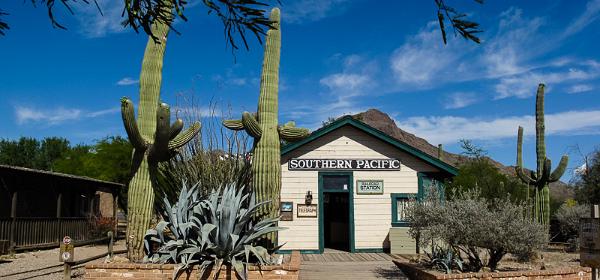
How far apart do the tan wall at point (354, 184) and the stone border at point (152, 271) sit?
734 centimetres

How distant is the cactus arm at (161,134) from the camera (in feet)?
30.1

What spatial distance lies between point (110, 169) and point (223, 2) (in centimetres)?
3160

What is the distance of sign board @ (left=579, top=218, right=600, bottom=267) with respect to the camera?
747 cm

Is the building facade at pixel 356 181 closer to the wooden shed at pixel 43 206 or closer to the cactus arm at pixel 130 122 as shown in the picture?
the cactus arm at pixel 130 122

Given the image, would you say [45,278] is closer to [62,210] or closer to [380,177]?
[380,177]

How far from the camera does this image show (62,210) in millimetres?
23953

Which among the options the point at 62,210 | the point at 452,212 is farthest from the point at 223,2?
the point at 62,210

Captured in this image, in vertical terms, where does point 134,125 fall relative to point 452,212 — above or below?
above

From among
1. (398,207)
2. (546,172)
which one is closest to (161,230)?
(398,207)

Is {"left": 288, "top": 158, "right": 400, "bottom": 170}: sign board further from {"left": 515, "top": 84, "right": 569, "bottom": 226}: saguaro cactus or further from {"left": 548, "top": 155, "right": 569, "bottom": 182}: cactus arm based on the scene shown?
{"left": 548, "top": 155, "right": 569, "bottom": 182}: cactus arm

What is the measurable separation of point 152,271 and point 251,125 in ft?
10.6

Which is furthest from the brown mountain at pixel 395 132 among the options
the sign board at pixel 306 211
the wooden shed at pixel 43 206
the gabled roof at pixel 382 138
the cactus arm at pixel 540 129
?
the sign board at pixel 306 211

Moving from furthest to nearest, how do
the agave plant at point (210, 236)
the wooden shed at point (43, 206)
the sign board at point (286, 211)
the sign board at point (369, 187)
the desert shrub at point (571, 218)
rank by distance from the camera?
the desert shrub at point (571, 218)
the wooden shed at point (43, 206)
the sign board at point (369, 187)
the sign board at point (286, 211)
the agave plant at point (210, 236)

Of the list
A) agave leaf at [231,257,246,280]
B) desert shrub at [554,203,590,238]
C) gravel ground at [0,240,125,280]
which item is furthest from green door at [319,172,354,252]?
desert shrub at [554,203,590,238]
